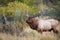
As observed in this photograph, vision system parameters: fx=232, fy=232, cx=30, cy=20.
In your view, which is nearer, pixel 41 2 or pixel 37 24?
pixel 37 24

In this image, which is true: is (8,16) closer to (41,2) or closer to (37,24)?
(37,24)

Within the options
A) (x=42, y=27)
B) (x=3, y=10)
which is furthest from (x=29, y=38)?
(x=3, y=10)

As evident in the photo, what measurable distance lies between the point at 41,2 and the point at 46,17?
2497 millimetres

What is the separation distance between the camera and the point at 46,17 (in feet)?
34.4

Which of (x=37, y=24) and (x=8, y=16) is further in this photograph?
(x=8, y=16)

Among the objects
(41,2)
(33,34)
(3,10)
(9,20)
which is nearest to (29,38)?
(33,34)

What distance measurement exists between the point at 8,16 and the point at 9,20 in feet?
1.12

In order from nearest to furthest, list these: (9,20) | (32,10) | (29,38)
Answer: (29,38) < (9,20) < (32,10)

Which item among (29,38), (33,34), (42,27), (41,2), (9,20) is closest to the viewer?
(29,38)

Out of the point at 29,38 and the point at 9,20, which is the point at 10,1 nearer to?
the point at 9,20

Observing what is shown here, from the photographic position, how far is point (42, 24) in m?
9.41

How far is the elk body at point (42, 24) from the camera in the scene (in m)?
9.44

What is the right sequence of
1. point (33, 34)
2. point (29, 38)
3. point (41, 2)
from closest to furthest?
point (29, 38) → point (33, 34) → point (41, 2)

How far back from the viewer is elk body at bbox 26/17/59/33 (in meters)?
9.44
